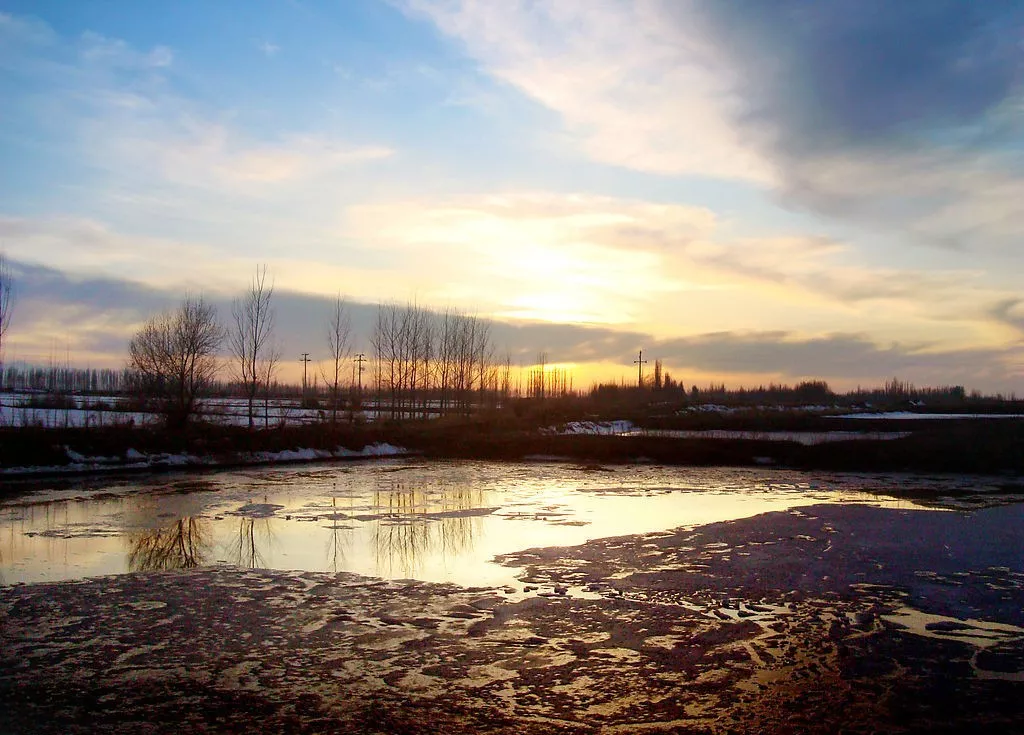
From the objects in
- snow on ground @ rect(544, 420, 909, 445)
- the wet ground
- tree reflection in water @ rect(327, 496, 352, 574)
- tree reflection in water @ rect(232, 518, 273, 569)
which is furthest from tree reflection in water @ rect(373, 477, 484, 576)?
snow on ground @ rect(544, 420, 909, 445)

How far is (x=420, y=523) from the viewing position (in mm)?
13609

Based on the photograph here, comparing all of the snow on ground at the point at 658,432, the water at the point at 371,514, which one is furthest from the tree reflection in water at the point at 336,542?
the snow on ground at the point at 658,432

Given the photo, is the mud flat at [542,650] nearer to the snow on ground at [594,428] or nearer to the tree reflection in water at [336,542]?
the tree reflection in water at [336,542]

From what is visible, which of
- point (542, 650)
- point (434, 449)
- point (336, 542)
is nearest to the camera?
point (542, 650)

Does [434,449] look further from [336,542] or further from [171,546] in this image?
[171,546]

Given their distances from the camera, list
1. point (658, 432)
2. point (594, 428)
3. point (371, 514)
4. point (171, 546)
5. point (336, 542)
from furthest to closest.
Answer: point (594, 428), point (658, 432), point (371, 514), point (336, 542), point (171, 546)

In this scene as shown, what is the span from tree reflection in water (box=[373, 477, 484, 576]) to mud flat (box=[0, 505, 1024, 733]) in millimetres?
1248

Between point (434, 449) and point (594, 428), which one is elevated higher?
point (594, 428)

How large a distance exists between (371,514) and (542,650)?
8.38 metres

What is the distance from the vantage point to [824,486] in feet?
68.3

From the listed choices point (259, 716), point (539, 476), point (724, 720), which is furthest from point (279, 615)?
point (539, 476)

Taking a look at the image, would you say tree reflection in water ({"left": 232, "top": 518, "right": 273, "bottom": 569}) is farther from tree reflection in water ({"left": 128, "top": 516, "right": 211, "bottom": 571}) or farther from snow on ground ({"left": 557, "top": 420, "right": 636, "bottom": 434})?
snow on ground ({"left": 557, "top": 420, "right": 636, "bottom": 434})

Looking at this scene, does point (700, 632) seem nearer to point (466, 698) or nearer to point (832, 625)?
point (832, 625)

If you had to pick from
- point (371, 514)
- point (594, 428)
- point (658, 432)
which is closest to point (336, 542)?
point (371, 514)
